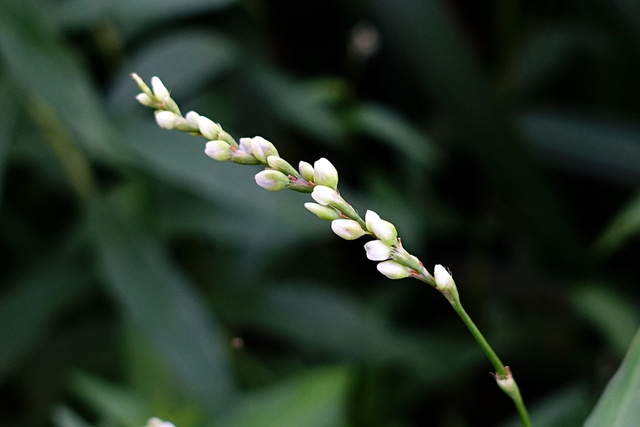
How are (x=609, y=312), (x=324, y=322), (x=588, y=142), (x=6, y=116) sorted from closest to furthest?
(x=6, y=116) < (x=324, y=322) < (x=609, y=312) < (x=588, y=142)

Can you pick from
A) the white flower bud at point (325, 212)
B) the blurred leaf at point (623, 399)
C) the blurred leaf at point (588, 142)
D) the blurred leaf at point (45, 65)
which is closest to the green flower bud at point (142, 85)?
the white flower bud at point (325, 212)

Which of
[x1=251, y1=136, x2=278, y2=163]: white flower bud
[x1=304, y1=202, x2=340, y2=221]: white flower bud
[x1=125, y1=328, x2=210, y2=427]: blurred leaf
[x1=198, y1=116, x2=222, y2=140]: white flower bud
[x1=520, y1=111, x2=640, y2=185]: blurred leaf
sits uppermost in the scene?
[x1=520, y1=111, x2=640, y2=185]: blurred leaf

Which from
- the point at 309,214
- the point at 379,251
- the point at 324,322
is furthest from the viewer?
the point at 324,322

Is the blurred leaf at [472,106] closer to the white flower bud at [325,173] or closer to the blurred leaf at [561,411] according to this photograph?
the blurred leaf at [561,411]

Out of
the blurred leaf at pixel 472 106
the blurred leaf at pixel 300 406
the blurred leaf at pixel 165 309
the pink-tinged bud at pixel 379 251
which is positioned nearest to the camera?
the pink-tinged bud at pixel 379 251

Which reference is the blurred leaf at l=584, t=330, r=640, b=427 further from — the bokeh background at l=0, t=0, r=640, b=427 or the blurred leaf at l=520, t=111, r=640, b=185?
the blurred leaf at l=520, t=111, r=640, b=185

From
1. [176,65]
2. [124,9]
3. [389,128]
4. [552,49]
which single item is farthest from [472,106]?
[124,9]

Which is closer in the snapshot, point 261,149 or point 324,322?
point 261,149

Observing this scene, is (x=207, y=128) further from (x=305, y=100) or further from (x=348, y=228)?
(x=305, y=100)

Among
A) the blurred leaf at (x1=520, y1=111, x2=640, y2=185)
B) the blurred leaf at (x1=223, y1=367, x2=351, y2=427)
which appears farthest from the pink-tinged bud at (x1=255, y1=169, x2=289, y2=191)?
the blurred leaf at (x1=520, y1=111, x2=640, y2=185)
